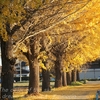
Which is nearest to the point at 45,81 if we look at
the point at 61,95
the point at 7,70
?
the point at 61,95

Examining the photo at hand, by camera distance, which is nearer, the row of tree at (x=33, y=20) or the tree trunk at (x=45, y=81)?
the row of tree at (x=33, y=20)

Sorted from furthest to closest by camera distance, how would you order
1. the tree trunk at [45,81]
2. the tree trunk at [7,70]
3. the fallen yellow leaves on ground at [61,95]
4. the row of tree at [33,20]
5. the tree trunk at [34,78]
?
1. the tree trunk at [45,81]
2. the tree trunk at [34,78]
3. the fallen yellow leaves on ground at [61,95]
4. the tree trunk at [7,70]
5. the row of tree at [33,20]

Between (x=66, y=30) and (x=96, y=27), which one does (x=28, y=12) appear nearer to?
(x=96, y=27)

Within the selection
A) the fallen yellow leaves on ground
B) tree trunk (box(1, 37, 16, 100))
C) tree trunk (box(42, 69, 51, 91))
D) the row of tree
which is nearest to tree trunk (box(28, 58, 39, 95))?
the fallen yellow leaves on ground

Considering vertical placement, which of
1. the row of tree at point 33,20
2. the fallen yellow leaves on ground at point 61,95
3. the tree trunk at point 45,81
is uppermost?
the row of tree at point 33,20

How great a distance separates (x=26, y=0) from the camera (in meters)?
12.2

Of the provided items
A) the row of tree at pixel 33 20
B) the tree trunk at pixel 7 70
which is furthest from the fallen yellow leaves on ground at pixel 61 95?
the tree trunk at pixel 7 70

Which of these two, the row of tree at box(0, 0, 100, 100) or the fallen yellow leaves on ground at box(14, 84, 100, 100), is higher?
the row of tree at box(0, 0, 100, 100)

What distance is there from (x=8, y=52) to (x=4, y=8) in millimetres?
2981

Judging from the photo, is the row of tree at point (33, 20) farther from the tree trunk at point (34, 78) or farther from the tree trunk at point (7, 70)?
the tree trunk at point (34, 78)

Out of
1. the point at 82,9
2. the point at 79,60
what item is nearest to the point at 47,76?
the point at 79,60

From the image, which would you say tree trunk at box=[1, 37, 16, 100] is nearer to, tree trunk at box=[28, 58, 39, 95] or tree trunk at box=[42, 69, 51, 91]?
tree trunk at box=[28, 58, 39, 95]

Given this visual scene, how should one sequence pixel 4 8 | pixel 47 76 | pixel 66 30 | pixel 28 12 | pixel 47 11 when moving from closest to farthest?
pixel 4 8 < pixel 28 12 < pixel 47 11 < pixel 66 30 < pixel 47 76

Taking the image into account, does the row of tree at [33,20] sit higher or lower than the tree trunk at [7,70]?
higher
